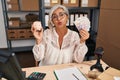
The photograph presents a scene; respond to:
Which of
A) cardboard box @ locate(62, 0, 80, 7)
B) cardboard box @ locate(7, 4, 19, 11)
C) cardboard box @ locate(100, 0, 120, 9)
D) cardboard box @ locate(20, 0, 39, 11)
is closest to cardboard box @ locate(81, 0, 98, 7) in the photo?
cardboard box @ locate(62, 0, 80, 7)

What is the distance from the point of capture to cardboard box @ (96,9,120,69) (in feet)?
6.28

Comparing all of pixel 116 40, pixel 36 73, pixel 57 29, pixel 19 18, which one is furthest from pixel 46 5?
pixel 36 73

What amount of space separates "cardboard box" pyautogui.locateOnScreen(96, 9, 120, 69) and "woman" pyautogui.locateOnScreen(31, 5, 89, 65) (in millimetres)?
649

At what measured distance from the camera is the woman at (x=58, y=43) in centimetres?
152

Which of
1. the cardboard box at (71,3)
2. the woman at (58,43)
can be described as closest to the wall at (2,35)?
the cardboard box at (71,3)

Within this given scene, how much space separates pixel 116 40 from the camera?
1925mm

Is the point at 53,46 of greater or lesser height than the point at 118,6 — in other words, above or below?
below

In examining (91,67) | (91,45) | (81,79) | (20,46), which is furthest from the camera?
(20,46)

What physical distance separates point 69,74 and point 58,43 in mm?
461

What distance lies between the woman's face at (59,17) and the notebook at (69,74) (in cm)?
50

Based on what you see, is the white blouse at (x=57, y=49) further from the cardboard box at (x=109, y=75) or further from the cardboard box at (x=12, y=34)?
the cardboard box at (x=12, y=34)

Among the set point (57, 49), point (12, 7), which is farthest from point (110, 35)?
point (12, 7)

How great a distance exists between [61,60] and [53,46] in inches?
7.0

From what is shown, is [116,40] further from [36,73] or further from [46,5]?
[46,5]
